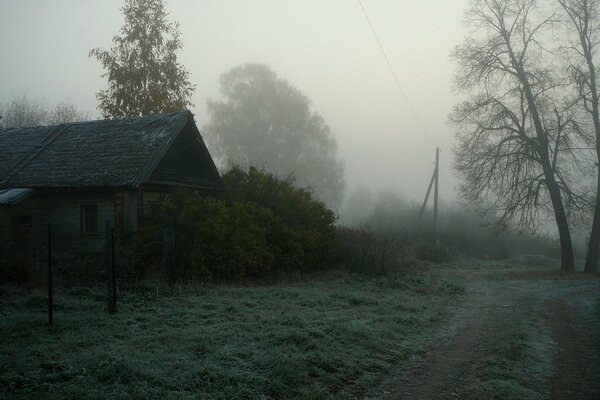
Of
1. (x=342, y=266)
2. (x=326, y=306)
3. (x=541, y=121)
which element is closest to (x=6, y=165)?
(x=342, y=266)

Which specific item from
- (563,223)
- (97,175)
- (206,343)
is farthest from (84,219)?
(563,223)

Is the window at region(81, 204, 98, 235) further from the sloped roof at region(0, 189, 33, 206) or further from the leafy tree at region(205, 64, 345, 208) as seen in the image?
the leafy tree at region(205, 64, 345, 208)

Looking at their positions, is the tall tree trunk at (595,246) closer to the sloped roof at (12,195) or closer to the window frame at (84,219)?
the window frame at (84,219)

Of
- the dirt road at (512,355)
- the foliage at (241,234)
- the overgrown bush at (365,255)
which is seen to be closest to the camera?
the dirt road at (512,355)

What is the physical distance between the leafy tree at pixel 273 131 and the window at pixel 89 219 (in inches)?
1221

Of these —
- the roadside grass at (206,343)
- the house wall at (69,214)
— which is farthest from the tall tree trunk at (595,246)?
the house wall at (69,214)

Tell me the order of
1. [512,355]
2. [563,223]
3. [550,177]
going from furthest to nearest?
Answer: [563,223] < [550,177] < [512,355]

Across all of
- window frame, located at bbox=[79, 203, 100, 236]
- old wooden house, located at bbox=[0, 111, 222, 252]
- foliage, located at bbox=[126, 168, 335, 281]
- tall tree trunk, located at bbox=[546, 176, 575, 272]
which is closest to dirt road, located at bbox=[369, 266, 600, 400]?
foliage, located at bbox=[126, 168, 335, 281]

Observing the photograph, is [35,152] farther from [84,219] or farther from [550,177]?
[550,177]

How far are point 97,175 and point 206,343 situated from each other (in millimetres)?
13119

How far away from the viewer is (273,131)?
5328 cm

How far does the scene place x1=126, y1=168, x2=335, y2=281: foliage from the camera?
53.8 ft

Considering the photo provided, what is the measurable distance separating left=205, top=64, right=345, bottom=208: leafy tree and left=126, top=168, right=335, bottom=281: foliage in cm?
3029

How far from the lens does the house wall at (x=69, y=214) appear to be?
66.0 ft
